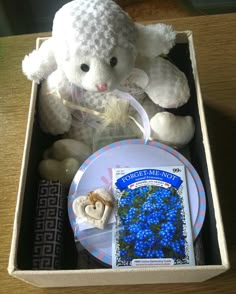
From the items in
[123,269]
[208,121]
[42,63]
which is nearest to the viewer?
[123,269]

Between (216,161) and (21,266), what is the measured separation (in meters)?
0.29

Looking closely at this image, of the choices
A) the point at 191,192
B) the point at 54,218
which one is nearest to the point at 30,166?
the point at 54,218

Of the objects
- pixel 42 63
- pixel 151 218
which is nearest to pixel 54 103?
pixel 42 63

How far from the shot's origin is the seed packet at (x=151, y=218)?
444 millimetres

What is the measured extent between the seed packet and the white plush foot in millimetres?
53

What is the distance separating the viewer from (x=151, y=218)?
1.52 ft

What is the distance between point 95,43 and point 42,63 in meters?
0.10

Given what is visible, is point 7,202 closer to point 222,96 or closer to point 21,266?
point 21,266

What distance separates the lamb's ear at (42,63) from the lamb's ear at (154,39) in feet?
0.34

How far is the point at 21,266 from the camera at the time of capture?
1.40 feet

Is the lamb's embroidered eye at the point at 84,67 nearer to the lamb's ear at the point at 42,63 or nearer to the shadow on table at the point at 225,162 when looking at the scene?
the lamb's ear at the point at 42,63

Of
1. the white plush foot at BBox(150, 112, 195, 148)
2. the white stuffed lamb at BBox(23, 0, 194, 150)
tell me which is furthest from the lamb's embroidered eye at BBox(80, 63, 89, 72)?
the white plush foot at BBox(150, 112, 195, 148)

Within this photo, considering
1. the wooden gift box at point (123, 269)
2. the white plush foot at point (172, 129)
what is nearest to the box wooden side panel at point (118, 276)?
the wooden gift box at point (123, 269)

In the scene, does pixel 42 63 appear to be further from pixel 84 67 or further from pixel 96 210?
pixel 96 210
